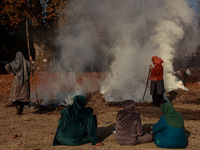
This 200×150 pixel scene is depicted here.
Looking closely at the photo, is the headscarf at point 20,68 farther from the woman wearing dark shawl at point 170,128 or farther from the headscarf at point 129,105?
the woman wearing dark shawl at point 170,128

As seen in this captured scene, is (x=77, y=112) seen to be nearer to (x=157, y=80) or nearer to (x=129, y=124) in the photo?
(x=129, y=124)

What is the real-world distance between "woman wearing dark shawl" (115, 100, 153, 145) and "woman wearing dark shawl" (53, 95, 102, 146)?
1.65 feet

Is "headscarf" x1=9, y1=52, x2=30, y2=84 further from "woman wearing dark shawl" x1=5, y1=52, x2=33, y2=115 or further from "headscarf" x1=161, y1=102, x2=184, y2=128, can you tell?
"headscarf" x1=161, y1=102, x2=184, y2=128

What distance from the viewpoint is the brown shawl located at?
4.70 metres

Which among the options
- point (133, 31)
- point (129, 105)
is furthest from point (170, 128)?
point (133, 31)

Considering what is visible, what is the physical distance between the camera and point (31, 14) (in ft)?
48.4

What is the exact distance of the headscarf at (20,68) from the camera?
275 inches

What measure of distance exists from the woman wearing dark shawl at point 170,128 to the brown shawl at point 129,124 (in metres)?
0.44

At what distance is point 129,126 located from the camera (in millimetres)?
4719

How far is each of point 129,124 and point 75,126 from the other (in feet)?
3.51

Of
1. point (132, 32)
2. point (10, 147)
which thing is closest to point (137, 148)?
point (10, 147)

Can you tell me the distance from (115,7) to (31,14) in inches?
230

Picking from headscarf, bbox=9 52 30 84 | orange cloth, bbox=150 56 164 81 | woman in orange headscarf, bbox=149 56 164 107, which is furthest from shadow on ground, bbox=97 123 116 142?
orange cloth, bbox=150 56 164 81

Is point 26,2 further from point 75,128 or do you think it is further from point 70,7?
point 75,128
